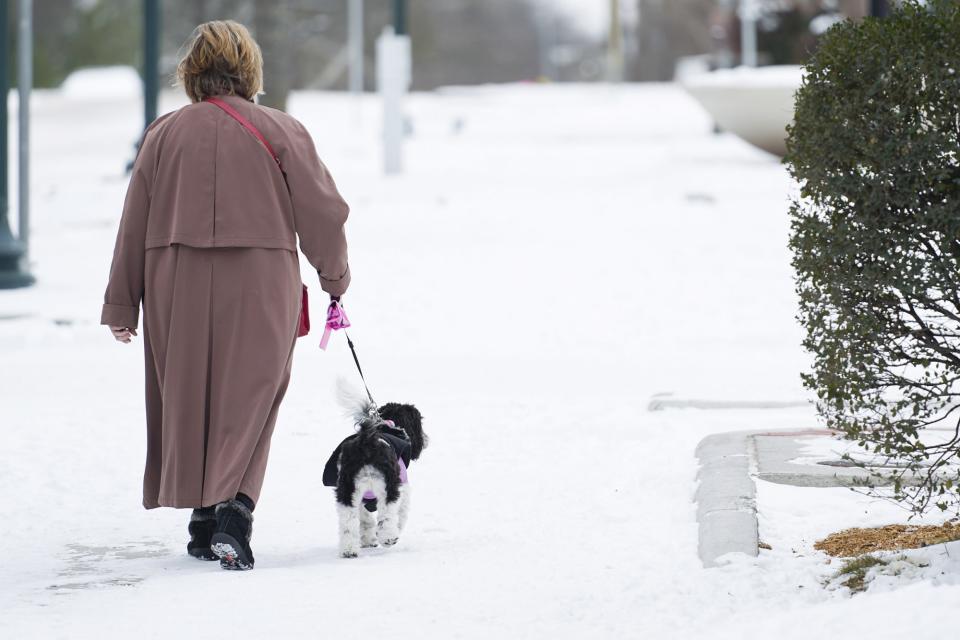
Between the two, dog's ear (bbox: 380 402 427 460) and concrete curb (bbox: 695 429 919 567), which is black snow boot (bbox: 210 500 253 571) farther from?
concrete curb (bbox: 695 429 919 567)

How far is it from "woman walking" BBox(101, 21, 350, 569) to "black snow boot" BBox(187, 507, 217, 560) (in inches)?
2.8

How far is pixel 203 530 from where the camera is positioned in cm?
563

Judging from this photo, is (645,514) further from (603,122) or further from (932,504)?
(603,122)

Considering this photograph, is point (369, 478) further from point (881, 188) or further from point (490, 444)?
point (490, 444)

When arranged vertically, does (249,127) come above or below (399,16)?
below

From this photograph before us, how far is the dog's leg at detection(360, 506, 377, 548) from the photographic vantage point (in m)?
5.79

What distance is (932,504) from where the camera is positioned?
236 inches

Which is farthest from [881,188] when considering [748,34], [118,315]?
[748,34]

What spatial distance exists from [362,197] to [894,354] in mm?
15916

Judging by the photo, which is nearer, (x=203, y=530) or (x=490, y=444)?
(x=203, y=530)

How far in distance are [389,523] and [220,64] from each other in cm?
168

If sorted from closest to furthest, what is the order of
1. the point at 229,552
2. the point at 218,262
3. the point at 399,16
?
1. the point at 229,552
2. the point at 218,262
3. the point at 399,16

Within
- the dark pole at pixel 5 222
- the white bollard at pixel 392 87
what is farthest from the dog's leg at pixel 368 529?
the white bollard at pixel 392 87

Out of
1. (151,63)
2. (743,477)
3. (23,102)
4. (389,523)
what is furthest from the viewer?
(151,63)
